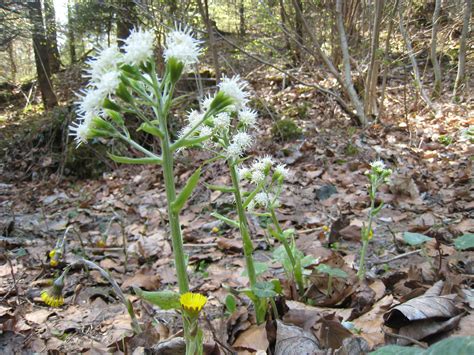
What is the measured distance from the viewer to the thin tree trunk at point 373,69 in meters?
5.13

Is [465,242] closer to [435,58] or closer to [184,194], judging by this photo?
[184,194]

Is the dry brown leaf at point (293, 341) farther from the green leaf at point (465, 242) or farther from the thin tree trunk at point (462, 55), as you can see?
the thin tree trunk at point (462, 55)

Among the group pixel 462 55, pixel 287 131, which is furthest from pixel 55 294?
pixel 462 55

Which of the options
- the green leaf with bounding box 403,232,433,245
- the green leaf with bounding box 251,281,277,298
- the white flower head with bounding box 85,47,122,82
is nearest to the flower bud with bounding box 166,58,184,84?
the white flower head with bounding box 85,47,122,82

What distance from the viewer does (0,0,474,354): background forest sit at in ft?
4.91

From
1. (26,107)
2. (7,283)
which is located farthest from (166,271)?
(26,107)

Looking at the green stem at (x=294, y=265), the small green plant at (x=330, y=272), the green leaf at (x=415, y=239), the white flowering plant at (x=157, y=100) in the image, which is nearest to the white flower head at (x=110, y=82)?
the white flowering plant at (x=157, y=100)

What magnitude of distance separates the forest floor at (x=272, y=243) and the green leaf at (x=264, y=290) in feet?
0.38

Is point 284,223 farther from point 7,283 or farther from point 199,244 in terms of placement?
point 7,283

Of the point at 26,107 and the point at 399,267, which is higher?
the point at 26,107

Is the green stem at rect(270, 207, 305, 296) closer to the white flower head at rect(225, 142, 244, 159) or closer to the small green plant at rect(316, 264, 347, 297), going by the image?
the small green plant at rect(316, 264, 347, 297)

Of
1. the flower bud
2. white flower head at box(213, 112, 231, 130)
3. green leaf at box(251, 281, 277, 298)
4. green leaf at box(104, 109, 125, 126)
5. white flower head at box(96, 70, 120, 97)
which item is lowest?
green leaf at box(251, 281, 277, 298)

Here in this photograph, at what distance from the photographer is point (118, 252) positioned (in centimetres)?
292

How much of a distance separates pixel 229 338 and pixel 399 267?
1.07 m
